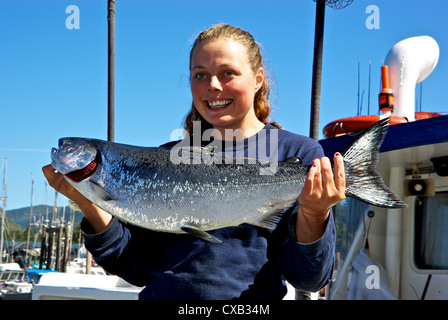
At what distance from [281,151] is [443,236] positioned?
16.8 feet

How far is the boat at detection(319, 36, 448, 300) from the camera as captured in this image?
666cm

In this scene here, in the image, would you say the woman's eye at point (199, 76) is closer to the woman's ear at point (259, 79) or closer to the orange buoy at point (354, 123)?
the woman's ear at point (259, 79)

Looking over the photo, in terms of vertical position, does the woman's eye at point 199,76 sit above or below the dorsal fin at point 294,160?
above

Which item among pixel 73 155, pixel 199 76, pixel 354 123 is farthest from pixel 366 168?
pixel 354 123

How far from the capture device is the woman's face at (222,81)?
8.27 feet

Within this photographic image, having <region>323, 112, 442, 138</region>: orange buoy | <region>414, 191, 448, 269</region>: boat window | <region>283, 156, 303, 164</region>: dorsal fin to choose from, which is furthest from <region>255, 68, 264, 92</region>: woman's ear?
<region>414, 191, 448, 269</region>: boat window

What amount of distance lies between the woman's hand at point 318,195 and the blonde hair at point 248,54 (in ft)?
2.43

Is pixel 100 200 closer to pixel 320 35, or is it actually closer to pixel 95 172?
pixel 95 172

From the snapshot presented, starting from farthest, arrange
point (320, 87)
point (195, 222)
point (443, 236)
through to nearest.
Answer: point (320, 87) < point (443, 236) < point (195, 222)

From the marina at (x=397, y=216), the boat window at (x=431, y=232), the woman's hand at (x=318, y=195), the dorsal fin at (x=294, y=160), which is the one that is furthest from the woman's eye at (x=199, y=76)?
the boat window at (x=431, y=232)

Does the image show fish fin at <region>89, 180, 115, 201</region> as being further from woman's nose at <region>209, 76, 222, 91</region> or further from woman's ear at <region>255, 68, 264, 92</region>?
woman's ear at <region>255, 68, 264, 92</region>

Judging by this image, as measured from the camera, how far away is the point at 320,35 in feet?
29.1

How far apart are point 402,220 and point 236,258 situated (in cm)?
561
